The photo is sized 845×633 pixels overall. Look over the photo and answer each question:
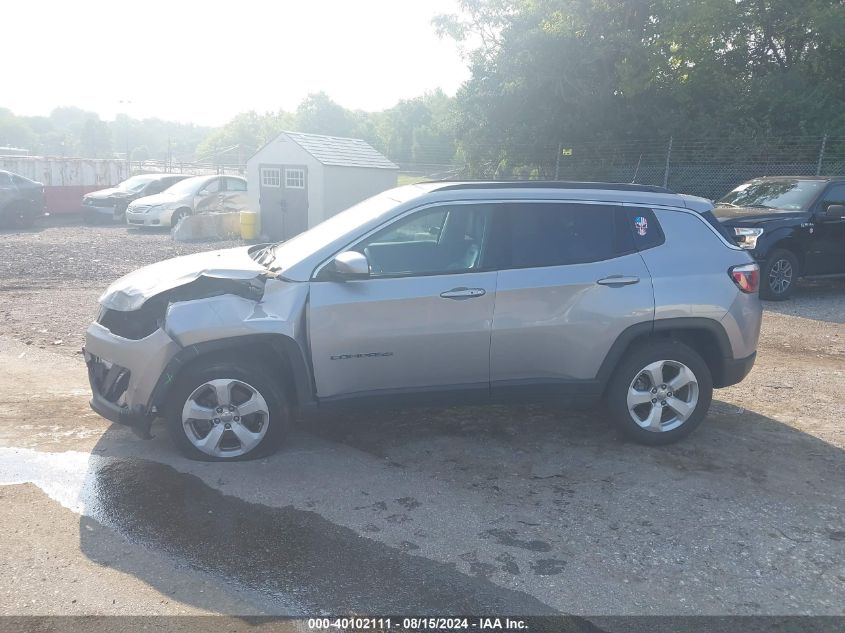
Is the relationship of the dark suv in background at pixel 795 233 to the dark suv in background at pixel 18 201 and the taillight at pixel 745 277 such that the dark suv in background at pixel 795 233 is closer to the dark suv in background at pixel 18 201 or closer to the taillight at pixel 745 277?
the taillight at pixel 745 277

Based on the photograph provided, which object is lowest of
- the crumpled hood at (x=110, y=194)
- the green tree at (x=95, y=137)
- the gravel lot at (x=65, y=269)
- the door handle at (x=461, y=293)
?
the gravel lot at (x=65, y=269)

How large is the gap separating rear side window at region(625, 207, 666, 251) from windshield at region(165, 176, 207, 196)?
17408 millimetres

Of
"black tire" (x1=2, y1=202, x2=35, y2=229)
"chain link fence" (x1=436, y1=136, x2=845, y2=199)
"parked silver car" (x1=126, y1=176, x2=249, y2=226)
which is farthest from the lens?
"parked silver car" (x1=126, y1=176, x2=249, y2=226)

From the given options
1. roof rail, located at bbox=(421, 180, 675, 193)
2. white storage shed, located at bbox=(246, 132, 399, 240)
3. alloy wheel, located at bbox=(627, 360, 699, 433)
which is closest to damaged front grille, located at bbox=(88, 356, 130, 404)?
roof rail, located at bbox=(421, 180, 675, 193)

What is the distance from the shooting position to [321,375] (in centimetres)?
482

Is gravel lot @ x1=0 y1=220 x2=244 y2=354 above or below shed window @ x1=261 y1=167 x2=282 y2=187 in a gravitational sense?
below

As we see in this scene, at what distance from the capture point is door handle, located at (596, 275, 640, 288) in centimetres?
508

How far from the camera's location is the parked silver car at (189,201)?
2000 cm

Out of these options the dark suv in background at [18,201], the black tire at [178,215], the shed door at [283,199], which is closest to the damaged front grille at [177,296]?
the shed door at [283,199]

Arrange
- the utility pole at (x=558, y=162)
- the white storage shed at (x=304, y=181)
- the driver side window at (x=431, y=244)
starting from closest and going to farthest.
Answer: the driver side window at (x=431, y=244) → the white storage shed at (x=304, y=181) → the utility pole at (x=558, y=162)

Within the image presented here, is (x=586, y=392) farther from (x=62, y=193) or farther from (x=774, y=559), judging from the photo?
(x=62, y=193)

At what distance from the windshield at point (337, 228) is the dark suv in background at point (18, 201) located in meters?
16.7

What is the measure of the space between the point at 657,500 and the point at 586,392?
0.92 m

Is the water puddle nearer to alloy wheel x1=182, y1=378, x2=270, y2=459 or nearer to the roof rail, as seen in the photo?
alloy wheel x1=182, y1=378, x2=270, y2=459
